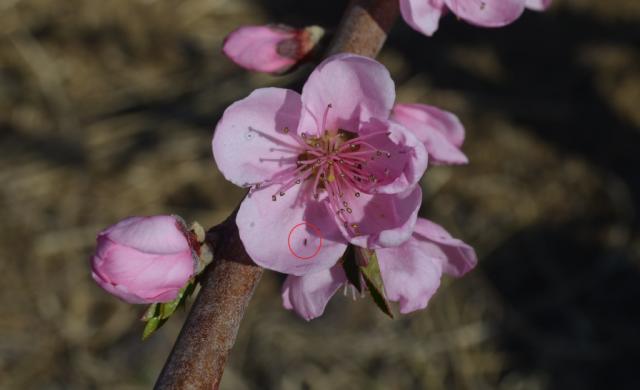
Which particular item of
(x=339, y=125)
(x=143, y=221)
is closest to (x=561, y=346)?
(x=339, y=125)

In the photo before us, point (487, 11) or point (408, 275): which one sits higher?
point (487, 11)

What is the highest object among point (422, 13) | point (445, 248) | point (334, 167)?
point (422, 13)

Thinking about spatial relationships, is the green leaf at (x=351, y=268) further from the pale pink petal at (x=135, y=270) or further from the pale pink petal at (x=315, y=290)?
the pale pink petal at (x=135, y=270)

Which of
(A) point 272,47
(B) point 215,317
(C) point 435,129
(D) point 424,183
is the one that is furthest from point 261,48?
(D) point 424,183

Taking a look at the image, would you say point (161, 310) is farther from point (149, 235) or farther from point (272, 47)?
point (272, 47)

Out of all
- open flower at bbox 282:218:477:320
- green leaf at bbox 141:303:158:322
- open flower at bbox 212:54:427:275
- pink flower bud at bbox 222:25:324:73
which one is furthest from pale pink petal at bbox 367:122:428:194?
green leaf at bbox 141:303:158:322

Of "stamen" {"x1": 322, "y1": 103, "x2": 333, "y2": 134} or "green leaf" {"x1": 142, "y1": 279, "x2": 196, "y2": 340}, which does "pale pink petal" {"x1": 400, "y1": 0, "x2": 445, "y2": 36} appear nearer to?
"stamen" {"x1": 322, "y1": 103, "x2": 333, "y2": 134}

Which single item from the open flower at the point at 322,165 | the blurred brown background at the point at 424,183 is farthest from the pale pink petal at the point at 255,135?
the blurred brown background at the point at 424,183
